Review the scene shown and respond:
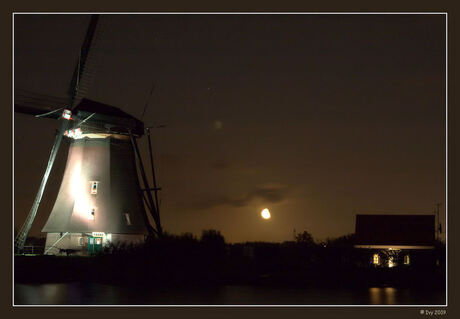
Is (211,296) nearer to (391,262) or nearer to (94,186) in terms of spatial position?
(94,186)

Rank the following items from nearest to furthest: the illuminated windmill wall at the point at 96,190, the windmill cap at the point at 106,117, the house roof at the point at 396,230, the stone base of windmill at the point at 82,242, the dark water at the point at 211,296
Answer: the dark water at the point at 211,296 < the stone base of windmill at the point at 82,242 < the illuminated windmill wall at the point at 96,190 < the windmill cap at the point at 106,117 < the house roof at the point at 396,230

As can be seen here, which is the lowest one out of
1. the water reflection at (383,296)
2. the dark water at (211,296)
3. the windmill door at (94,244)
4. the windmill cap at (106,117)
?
the water reflection at (383,296)

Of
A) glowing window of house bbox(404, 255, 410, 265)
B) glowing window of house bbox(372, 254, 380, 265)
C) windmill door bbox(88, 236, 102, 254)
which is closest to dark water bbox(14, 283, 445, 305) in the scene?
windmill door bbox(88, 236, 102, 254)

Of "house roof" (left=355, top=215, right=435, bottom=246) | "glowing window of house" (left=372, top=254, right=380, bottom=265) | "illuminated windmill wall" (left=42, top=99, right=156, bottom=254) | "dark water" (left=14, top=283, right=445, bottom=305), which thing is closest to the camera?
"dark water" (left=14, top=283, right=445, bottom=305)

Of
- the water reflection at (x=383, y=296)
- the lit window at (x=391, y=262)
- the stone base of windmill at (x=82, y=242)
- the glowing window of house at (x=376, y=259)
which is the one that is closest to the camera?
the water reflection at (x=383, y=296)

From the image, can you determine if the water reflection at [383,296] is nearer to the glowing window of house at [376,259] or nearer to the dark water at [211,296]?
the dark water at [211,296]

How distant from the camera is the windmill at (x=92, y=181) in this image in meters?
41.7

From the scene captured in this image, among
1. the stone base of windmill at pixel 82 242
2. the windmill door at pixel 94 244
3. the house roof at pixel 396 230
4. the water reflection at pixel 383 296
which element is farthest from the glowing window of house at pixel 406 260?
the windmill door at pixel 94 244

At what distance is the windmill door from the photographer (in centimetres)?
4103

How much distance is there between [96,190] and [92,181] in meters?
0.54

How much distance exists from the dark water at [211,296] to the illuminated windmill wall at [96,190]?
6.84m

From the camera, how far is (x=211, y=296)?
104ft

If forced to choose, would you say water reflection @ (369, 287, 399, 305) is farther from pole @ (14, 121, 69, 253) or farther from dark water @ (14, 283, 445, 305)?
pole @ (14, 121, 69, 253)
